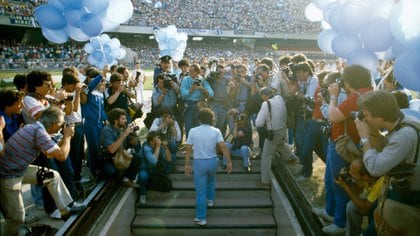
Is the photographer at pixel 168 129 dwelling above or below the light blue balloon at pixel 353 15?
below

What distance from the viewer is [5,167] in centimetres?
309

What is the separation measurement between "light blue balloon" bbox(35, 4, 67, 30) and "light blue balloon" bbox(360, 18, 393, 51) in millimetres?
3864

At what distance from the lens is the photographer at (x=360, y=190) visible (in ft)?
9.41

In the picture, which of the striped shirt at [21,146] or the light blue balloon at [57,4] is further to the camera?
the light blue balloon at [57,4]

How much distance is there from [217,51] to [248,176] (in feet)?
133

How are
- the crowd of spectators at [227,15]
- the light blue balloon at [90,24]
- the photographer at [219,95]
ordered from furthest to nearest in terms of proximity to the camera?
the crowd of spectators at [227,15] < the photographer at [219,95] < the light blue balloon at [90,24]

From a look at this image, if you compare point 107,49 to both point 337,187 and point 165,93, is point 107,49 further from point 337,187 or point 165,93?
point 337,187

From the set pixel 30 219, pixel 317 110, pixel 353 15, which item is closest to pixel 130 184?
pixel 30 219

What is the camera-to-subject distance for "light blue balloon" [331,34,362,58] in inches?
138

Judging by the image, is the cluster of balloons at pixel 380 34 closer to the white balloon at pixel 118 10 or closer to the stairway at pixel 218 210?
the stairway at pixel 218 210

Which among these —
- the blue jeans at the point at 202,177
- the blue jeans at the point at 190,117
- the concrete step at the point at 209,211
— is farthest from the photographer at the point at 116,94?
the blue jeans at the point at 202,177

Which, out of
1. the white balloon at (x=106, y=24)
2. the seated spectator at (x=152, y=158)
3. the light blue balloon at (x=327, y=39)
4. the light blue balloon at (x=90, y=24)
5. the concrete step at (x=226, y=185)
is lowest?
the concrete step at (x=226, y=185)

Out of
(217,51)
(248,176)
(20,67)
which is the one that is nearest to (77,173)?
(248,176)

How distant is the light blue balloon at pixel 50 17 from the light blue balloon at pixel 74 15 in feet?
0.37
